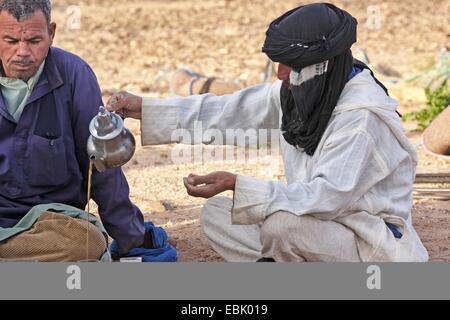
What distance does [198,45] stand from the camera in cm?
1374

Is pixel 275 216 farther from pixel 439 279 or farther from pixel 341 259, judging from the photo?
pixel 439 279

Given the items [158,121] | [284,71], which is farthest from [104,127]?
[284,71]

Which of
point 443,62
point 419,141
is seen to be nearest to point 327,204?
point 419,141

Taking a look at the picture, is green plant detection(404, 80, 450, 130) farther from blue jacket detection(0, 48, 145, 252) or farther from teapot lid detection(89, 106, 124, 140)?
teapot lid detection(89, 106, 124, 140)

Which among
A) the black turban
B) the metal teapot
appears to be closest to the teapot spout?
the metal teapot

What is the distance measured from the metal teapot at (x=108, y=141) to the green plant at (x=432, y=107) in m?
4.86

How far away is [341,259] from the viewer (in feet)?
16.4

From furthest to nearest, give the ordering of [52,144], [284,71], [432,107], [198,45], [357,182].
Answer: [198,45] → [432,107] → [284,71] → [52,144] → [357,182]

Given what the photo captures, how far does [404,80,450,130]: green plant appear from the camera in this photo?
934 cm

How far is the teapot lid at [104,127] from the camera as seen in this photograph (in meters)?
4.74

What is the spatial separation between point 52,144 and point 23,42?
448mm

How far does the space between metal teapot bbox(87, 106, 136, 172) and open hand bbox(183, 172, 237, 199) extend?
0.94ft

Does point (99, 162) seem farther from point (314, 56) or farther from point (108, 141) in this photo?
point (314, 56)

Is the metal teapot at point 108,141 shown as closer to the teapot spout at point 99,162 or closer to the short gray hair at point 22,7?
the teapot spout at point 99,162
